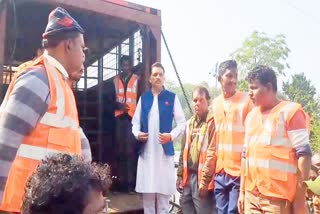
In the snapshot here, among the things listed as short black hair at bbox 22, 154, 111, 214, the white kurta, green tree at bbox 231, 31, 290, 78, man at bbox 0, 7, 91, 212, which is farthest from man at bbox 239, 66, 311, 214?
green tree at bbox 231, 31, 290, 78

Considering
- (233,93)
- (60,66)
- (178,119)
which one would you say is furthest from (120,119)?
(60,66)

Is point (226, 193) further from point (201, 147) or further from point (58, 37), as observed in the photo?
point (58, 37)

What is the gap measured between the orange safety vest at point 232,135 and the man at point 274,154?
41 cm

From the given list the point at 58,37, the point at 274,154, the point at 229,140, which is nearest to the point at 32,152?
the point at 58,37

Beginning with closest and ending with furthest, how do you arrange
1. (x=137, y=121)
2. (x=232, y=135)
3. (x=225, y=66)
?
(x=232, y=135), (x=225, y=66), (x=137, y=121)

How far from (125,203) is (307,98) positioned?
99.9 feet

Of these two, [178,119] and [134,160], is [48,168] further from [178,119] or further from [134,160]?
[134,160]

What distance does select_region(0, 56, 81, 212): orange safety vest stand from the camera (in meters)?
1.80

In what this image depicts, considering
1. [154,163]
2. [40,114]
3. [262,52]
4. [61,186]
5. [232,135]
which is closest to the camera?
[61,186]

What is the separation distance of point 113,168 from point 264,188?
2374mm

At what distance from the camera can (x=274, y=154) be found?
3.10 metres

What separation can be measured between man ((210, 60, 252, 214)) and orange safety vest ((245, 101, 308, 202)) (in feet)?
1.55

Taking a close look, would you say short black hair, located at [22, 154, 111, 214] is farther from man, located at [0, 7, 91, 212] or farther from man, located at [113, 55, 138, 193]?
man, located at [113, 55, 138, 193]

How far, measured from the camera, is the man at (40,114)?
1763 mm
